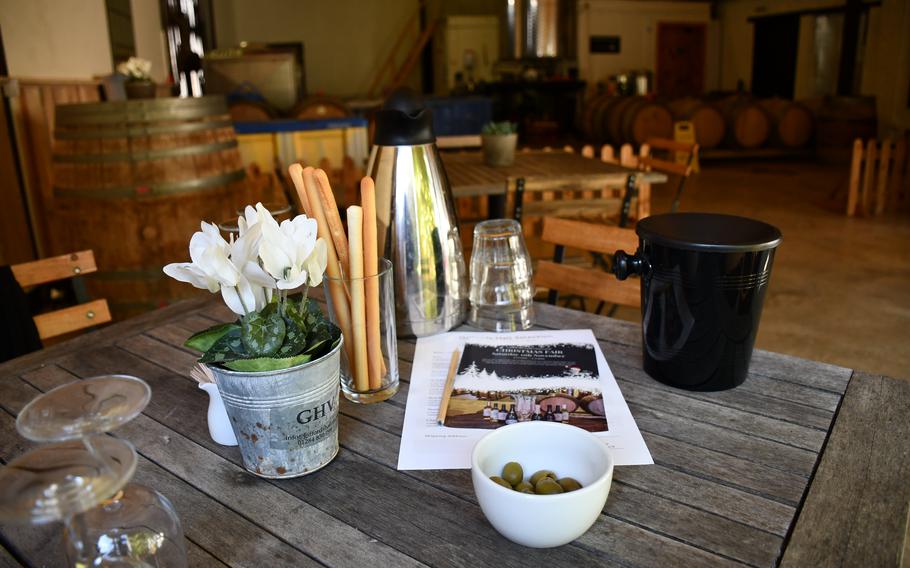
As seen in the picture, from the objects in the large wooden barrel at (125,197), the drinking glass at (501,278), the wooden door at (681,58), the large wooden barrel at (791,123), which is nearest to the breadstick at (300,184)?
the drinking glass at (501,278)

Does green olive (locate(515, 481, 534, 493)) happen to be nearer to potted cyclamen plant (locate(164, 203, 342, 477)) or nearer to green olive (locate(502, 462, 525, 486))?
green olive (locate(502, 462, 525, 486))

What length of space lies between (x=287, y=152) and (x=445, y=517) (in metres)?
4.69

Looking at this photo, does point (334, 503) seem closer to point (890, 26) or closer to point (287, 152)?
point (287, 152)

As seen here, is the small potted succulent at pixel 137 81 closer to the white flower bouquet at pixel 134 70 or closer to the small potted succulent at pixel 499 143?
the white flower bouquet at pixel 134 70

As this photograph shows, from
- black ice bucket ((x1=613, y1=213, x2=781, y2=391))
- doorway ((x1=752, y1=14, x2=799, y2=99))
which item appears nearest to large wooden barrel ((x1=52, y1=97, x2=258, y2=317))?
black ice bucket ((x1=613, y1=213, x2=781, y2=391))

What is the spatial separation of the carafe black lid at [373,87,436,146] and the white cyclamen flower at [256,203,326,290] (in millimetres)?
461

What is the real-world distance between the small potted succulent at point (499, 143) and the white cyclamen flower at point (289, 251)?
2.79 m

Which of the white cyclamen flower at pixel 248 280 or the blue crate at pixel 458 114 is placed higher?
the blue crate at pixel 458 114

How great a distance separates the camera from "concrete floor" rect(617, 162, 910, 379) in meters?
3.09

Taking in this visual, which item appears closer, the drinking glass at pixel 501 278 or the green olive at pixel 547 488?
the green olive at pixel 547 488

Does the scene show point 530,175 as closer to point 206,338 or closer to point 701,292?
point 701,292

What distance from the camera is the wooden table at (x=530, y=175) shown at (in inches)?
117

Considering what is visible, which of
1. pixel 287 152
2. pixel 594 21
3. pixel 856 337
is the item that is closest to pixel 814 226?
pixel 856 337

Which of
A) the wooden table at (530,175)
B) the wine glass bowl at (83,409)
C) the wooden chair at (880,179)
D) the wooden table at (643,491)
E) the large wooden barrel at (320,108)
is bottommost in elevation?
the wooden chair at (880,179)
